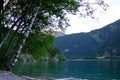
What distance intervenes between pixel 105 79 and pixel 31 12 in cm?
4782

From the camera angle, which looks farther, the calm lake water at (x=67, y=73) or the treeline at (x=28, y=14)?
the calm lake water at (x=67, y=73)

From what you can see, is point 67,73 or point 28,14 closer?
point 28,14

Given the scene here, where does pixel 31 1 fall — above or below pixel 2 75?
above

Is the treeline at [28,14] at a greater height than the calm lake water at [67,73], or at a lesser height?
greater

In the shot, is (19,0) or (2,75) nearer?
(2,75)

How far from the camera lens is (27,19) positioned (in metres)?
26.8

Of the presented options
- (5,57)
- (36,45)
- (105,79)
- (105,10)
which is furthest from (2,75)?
(105,79)

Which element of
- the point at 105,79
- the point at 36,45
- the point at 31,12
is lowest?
the point at 105,79

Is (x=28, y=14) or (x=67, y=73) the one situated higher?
(x=28, y=14)

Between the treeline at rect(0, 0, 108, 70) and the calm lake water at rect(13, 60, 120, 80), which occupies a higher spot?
the treeline at rect(0, 0, 108, 70)

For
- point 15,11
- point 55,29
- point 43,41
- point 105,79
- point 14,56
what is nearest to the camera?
point 14,56

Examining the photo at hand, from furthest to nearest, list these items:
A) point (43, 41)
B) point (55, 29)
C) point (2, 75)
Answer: point (43, 41), point (55, 29), point (2, 75)

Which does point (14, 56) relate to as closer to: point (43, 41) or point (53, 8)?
point (53, 8)

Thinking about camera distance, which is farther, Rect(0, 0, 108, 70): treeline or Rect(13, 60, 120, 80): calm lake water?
Rect(13, 60, 120, 80): calm lake water
